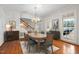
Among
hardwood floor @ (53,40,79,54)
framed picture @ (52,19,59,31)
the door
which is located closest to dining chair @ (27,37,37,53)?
hardwood floor @ (53,40,79,54)

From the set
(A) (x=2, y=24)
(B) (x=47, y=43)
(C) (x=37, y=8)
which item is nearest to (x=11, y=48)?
(A) (x=2, y=24)

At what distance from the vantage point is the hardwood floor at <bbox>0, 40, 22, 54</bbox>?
2.48 meters

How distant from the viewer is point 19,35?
8.42 feet

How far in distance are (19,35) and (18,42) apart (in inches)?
6.7

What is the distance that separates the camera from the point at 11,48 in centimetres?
250

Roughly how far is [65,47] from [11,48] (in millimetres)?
1234

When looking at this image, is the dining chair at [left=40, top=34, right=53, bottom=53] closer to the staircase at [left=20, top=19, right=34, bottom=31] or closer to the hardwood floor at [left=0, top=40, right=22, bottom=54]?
the staircase at [left=20, top=19, right=34, bottom=31]

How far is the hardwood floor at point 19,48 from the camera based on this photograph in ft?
8.17

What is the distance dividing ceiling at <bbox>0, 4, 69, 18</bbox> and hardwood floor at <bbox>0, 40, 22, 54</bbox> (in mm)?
749

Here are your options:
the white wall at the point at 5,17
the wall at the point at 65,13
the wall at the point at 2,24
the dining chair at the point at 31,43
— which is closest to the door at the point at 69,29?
the wall at the point at 65,13
